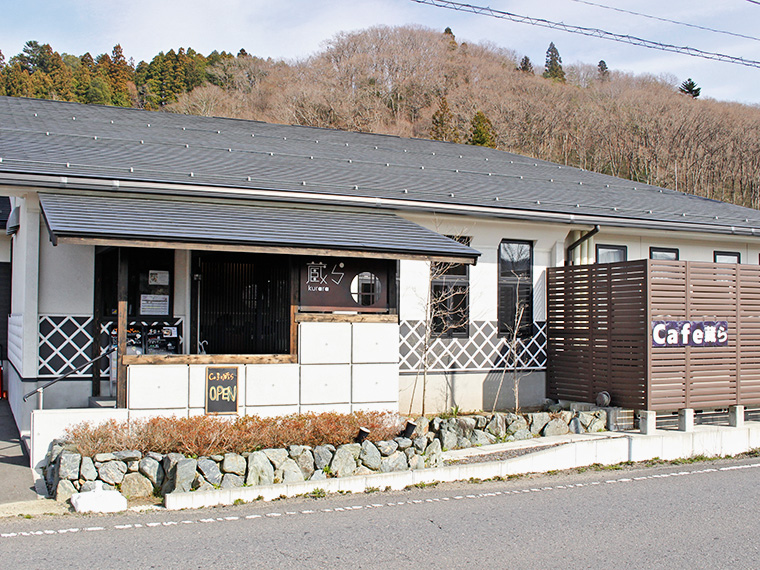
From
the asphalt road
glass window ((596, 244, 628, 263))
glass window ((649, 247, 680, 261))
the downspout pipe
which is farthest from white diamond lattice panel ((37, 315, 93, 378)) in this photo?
glass window ((649, 247, 680, 261))

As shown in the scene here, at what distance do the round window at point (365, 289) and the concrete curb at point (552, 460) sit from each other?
2.77 metres

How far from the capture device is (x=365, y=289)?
11148mm

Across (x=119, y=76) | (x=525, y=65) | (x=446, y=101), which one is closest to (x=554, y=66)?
(x=525, y=65)

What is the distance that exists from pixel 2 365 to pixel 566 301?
11.6 meters

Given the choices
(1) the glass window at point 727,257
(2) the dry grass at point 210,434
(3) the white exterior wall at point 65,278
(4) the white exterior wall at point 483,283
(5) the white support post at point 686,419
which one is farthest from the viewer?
(1) the glass window at point 727,257

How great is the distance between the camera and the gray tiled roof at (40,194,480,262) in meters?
9.03

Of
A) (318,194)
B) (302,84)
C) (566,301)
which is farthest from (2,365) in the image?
(302,84)

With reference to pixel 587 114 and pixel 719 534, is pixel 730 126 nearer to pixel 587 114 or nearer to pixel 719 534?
A: pixel 587 114

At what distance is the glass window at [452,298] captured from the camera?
43.0 feet

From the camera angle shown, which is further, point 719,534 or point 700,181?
point 700,181

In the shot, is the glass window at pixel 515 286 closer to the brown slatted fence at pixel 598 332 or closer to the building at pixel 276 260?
the building at pixel 276 260

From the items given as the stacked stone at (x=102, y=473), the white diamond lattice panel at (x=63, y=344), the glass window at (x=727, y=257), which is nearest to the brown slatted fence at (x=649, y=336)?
the glass window at (x=727, y=257)

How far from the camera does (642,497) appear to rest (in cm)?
837

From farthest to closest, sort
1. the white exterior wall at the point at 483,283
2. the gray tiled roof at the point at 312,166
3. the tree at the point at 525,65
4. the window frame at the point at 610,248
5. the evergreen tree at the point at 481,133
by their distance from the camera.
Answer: the tree at the point at 525,65 → the evergreen tree at the point at 481,133 → the window frame at the point at 610,248 → the white exterior wall at the point at 483,283 → the gray tiled roof at the point at 312,166
